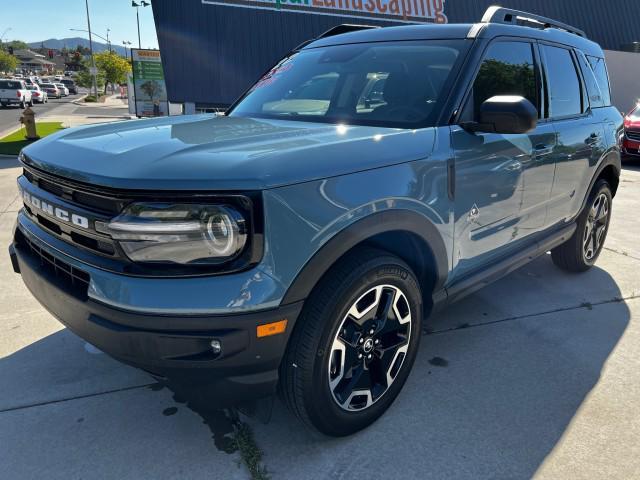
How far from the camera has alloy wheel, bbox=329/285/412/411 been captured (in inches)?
85.9

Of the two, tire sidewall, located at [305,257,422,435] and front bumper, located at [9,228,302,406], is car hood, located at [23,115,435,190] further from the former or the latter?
tire sidewall, located at [305,257,422,435]

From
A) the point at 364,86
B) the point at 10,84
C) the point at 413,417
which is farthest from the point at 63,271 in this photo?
the point at 10,84

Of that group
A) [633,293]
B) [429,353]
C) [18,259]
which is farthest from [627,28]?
[18,259]

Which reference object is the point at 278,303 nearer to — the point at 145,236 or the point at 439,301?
the point at 145,236

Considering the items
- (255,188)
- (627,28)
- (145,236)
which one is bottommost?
(145,236)

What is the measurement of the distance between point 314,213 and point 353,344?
680 millimetres

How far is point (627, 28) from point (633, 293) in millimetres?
22620

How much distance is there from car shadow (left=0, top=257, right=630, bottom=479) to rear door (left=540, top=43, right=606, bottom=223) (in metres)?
0.84

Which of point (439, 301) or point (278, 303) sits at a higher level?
point (278, 303)

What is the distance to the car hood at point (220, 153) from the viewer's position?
1.72m

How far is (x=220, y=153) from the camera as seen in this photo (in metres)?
A: 1.88

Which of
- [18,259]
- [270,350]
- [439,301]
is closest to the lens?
[270,350]

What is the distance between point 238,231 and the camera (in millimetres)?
1724

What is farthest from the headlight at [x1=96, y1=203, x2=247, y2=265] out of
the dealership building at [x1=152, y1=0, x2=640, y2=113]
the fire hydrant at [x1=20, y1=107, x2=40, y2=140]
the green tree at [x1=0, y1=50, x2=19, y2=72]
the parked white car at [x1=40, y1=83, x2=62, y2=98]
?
the green tree at [x1=0, y1=50, x2=19, y2=72]
